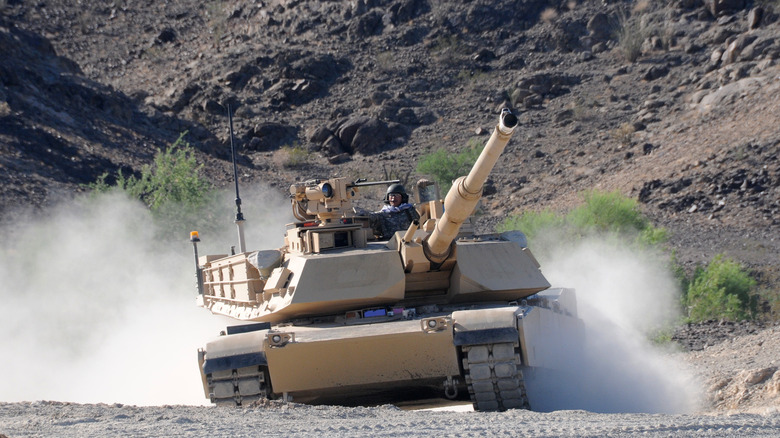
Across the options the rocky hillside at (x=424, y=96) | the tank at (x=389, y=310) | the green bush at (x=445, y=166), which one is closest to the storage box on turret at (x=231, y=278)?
the tank at (x=389, y=310)

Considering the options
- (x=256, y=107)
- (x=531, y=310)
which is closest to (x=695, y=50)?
(x=256, y=107)

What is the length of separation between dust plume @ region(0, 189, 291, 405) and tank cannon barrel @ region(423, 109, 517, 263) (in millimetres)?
4381

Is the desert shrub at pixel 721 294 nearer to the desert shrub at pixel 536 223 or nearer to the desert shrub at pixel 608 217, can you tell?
the desert shrub at pixel 608 217

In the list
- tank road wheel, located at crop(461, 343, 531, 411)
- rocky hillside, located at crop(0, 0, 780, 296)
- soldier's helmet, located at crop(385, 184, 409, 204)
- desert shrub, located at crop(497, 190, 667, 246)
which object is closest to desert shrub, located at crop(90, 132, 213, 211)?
rocky hillside, located at crop(0, 0, 780, 296)

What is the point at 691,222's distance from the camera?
88.2 feet

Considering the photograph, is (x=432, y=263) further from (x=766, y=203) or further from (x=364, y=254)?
(x=766, y=203)

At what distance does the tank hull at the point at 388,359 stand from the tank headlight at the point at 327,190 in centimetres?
252

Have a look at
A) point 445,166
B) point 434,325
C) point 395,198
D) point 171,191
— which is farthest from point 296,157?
point 434,325

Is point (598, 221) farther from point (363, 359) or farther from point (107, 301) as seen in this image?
point (363, 359)

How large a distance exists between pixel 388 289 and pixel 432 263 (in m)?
0.65

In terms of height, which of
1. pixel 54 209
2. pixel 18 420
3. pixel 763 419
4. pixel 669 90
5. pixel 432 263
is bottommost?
pixel 763 419

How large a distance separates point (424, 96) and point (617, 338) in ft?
76.1

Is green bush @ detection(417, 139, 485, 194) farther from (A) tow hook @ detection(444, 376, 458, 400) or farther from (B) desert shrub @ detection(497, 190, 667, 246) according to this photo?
(A) tow hook @ detection(444, 376, 458, 400)

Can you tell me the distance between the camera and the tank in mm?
10266
